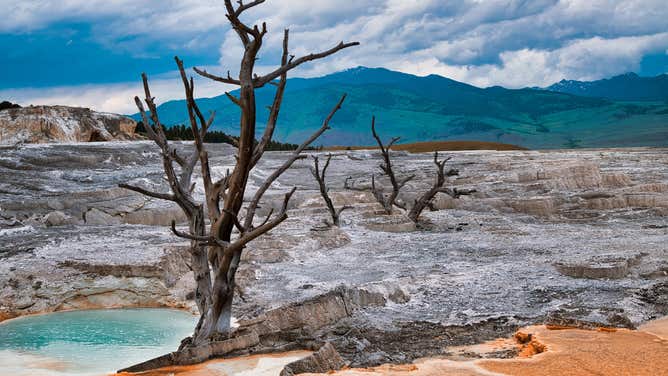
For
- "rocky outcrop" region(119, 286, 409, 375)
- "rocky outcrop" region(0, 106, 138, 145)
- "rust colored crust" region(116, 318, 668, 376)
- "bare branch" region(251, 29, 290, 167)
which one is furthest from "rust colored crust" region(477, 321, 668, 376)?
"rocky outcrop" region(0, 106, 138, 145)

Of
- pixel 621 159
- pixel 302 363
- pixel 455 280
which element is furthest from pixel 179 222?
pixel 621 159

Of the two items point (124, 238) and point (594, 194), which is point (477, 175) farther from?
point (124, 238)

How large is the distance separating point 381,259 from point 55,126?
28386 mm

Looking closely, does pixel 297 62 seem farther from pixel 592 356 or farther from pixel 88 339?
pixel 88 339

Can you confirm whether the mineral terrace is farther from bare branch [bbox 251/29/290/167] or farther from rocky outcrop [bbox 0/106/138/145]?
rocky outcrop [bbox 0/106/138/145]

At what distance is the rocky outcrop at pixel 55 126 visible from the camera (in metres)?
35.9

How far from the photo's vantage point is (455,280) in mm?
11359

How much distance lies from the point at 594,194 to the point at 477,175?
7483 mm

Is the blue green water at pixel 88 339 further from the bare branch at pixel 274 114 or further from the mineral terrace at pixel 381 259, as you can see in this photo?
the bare branch at pixel 274 114

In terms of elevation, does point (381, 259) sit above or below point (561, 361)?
below

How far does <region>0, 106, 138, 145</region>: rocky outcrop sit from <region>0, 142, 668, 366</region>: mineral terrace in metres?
10.5

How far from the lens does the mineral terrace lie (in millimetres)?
9086

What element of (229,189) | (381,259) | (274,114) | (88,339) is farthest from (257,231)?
(381,259)

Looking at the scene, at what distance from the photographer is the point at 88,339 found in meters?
9.88
